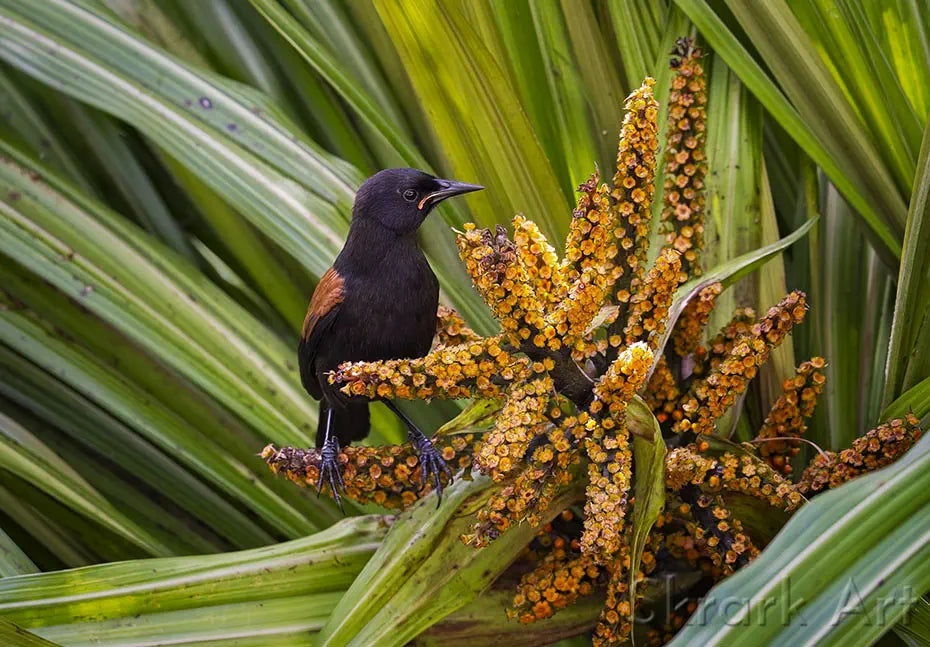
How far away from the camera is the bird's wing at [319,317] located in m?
1.33

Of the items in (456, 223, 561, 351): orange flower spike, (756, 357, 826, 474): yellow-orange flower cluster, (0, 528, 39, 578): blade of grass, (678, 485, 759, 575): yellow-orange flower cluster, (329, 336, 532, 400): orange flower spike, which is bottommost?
(0, 528, 39, 578): blade of grass

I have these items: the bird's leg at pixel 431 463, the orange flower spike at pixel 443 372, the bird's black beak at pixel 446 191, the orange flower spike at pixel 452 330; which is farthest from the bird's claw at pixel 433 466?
the bird's black beak at pixel 446 191

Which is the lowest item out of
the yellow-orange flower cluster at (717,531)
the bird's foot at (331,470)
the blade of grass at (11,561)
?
the blade of grass at (11,561)

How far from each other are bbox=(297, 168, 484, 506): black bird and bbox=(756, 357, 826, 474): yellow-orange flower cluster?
1.45 ft

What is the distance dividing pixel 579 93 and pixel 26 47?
764 millimetres

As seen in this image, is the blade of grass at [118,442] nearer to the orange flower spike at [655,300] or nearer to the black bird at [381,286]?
the black bird at [381,286]

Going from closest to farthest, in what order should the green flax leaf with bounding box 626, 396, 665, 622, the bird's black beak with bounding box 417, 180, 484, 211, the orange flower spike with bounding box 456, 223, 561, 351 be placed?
the orange flower spike with bounding box 456, 223, 561, 351
the green flax leaf with bounding box 626, 396, 665, 622
the bird's black beak with bounding box 417, 180, 484, 211

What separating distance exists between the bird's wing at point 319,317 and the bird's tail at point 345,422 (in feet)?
0.18

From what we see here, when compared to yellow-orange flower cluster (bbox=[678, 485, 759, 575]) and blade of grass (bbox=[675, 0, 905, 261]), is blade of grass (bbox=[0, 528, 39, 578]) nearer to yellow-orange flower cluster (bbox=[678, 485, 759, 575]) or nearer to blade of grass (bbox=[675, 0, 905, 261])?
yellow-orange flower cluster (bbox=[678, 485, 759, 575])

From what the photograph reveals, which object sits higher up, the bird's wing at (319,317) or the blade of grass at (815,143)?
the blade of grass at (815,143)

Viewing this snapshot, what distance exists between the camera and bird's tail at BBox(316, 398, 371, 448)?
56.5 inches

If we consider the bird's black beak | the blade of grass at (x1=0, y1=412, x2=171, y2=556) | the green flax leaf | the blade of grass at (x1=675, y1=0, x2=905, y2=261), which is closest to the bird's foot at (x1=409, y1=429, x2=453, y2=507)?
the green flax leaf

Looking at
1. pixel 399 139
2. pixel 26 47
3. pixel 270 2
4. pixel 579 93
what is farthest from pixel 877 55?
pixel 26 47

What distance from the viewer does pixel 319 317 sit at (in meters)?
1.34
